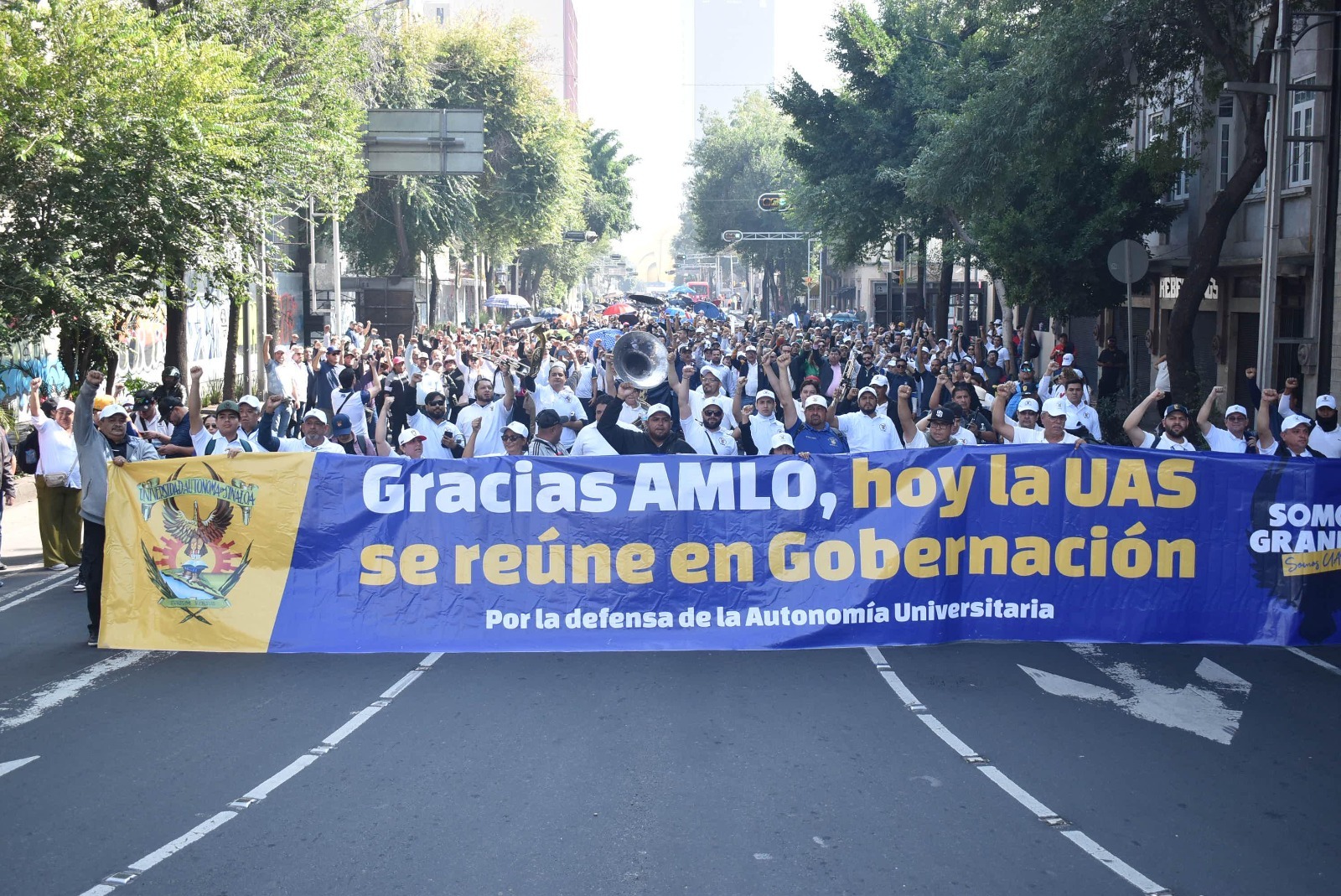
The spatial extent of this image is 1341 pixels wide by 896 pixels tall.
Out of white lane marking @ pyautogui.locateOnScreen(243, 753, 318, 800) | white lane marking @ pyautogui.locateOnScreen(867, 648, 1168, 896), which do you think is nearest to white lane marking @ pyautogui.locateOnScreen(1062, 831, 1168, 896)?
white lane marking @ pyautogui.locateOnScreen(867, 648, 1168, 896)

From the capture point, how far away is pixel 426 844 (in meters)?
6.00

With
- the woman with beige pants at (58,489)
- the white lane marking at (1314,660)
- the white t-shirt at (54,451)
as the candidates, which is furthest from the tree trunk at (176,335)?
the white lane marking at (1314,660)

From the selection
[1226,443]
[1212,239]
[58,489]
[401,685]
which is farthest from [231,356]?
[1226,443]

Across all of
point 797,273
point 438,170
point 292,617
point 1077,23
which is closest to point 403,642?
point 292,617

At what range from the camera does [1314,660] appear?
9.42 metres

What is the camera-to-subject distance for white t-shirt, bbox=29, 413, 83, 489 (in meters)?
12.6

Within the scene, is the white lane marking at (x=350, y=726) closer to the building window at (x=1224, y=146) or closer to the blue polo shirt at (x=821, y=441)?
the blue polo shirt at (x=821, y=441)

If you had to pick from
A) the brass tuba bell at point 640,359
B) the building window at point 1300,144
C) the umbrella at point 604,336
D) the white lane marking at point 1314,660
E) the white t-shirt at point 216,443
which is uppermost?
the building window at point 1300,144

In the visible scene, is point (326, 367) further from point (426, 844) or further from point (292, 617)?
point (426, 844)

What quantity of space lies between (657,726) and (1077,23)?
1474 cm

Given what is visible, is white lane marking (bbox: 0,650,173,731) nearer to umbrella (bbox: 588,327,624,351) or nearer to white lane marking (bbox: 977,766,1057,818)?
white lane marking (bbox: 977,766,1057,818)

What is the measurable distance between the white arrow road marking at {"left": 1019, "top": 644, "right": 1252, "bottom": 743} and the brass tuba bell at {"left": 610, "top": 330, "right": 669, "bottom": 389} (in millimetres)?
6790

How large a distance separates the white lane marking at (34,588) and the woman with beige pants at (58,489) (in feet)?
1.29

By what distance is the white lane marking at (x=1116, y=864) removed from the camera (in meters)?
5.60
